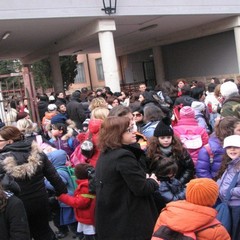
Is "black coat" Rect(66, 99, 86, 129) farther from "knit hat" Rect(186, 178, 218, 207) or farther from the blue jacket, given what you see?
"knit hat" Rect(186, 178, 218, 207)

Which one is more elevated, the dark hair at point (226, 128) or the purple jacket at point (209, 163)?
the dark hair at point (226, 128)

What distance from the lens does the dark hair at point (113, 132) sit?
309cm

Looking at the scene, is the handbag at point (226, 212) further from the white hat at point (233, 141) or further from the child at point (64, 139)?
the child at point (64, 139)

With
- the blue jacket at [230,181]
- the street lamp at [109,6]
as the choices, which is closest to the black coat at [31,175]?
the blue jacket at [230,181]

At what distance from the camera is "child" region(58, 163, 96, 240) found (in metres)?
4.17

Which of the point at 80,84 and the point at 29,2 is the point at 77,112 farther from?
the point at 80,84

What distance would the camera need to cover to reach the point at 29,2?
1114cm

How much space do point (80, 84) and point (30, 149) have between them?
3111cm

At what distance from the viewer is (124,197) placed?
→ 10.0ft

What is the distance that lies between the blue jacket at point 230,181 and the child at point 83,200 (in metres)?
1.46

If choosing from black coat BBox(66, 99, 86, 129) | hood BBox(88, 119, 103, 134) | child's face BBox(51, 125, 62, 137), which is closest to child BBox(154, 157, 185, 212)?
hood BBox(88, 119, 103, 134)

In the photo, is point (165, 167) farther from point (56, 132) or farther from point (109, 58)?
point (109, 58)

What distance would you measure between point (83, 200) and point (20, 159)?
2.85 feet

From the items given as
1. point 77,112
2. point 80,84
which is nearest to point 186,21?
point 77,112
